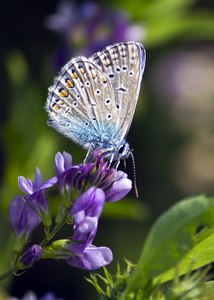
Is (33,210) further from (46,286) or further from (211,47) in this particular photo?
(211,47)

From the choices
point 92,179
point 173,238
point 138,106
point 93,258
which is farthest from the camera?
point 138,106

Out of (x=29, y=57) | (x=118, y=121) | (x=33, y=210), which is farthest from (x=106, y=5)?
(x=33, y=210)

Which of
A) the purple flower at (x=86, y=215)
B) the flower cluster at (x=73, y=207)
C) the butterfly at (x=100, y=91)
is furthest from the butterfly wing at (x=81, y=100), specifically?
the purple flower at (x=86, y=215)

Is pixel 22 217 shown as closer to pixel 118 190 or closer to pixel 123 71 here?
pixel 118 190


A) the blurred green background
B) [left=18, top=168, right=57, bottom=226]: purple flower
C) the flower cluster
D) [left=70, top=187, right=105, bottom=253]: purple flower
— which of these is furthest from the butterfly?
the blurred green background

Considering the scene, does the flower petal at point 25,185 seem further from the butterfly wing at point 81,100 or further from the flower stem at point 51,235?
the butterfly wing at point 81,100

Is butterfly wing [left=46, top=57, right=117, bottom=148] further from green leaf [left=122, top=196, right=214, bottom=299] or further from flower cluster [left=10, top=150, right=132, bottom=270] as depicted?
green leaf [left=122, top=196, right=214, bottom=299]

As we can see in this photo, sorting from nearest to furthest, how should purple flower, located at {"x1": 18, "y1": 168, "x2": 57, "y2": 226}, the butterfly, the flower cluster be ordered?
the flower cluster < purple flower, located at {"x1": 18, "y1": 168, "x2": 57, "y2": 226} < the butterfly

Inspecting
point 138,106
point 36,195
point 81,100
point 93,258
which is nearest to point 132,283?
point 93,258
